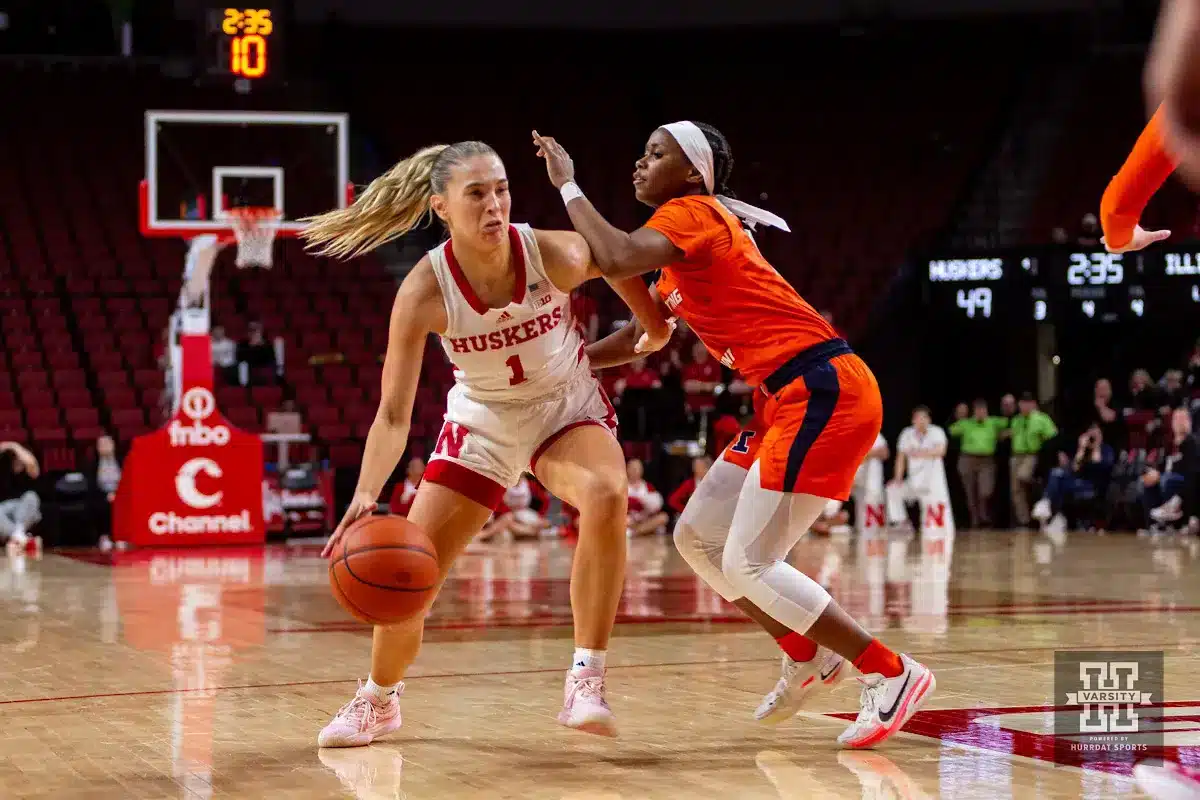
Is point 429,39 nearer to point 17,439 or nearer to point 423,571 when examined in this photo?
point 17,439

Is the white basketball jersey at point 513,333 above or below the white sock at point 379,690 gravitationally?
above

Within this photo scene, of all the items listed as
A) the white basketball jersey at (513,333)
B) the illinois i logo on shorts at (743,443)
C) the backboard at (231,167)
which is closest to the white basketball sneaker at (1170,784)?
the illinois i logo on shorts at (743,443)

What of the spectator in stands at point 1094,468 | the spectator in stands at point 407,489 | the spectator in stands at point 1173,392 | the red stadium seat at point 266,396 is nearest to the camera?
the spectator in stands at point 407,489

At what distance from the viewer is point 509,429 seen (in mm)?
4922

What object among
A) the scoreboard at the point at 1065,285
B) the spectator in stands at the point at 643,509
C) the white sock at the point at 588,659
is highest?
the scoreboard at the point at 1065,285

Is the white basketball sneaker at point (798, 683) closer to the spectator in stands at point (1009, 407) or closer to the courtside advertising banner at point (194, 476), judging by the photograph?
the courtside advertising banner at point (194, 476)

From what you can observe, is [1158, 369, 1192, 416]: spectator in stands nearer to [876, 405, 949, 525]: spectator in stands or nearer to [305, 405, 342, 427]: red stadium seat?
[876, 405, 949, 525]: spectator in stands

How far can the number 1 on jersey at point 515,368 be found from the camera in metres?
4.86

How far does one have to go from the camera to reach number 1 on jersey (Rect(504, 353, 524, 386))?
4.86 meters

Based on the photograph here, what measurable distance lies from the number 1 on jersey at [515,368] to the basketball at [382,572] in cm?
63

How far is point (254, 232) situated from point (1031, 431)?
32.0 ft

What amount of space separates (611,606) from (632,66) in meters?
22.3

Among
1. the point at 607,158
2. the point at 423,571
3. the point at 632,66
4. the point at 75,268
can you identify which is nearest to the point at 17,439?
the point at 75,268

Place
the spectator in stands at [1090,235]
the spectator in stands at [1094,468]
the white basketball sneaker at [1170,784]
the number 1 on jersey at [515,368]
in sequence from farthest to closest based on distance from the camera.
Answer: the spectator in stands at [1090,235] → the spectator in stands at [1094,468] → the number 1 on jersey at [515,368] → the white basketball sneaker at [1170,784]
